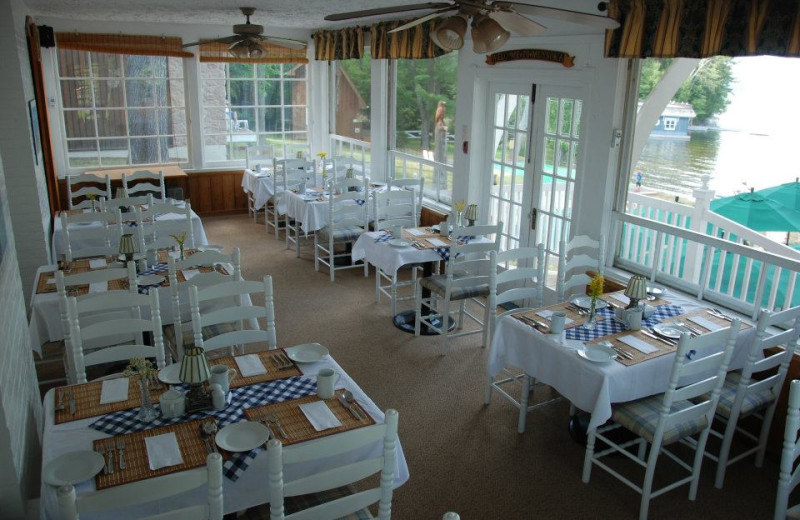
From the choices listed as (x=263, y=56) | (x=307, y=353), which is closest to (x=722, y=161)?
(x=307, y=353)

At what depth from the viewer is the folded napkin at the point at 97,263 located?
4.30 meters

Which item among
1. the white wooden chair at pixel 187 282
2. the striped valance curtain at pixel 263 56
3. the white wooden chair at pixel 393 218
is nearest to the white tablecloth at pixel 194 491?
the white wooden chair at pixel 187 282

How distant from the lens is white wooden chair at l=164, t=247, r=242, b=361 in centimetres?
361

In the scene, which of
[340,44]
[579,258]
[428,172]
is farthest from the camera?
[340,44]

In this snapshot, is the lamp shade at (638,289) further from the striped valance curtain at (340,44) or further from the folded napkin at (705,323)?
the striped valance curtain at (340,44)

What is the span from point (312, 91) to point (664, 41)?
258 inches

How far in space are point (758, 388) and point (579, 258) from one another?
1587 mm

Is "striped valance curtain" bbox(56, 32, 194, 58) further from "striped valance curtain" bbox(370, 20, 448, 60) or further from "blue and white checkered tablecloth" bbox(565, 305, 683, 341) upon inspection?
"blue and white checkered tablecloth" bbox(565, 305, 683, 341)

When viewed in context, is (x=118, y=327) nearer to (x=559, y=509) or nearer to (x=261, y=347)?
(x=261, y=347)

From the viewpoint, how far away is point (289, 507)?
2309 millimetres

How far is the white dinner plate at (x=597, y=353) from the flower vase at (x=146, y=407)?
205cm

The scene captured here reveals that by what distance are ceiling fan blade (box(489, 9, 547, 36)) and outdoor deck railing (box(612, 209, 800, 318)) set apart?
87.8 inches

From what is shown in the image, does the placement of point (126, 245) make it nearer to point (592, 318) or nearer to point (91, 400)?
point (91, 400)

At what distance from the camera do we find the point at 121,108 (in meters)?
8.41
